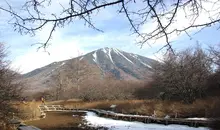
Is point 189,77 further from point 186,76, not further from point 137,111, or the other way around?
point 137,111

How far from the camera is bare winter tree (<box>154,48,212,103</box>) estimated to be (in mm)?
32719

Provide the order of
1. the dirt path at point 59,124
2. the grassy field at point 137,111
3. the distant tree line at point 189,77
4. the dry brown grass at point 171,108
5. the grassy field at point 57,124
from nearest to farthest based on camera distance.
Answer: the dirt path at point 59,124 → the grassy field at point 57,124 → the grassy field at point 137,111 → the dry brown grass at point 171,108 → the distant tree line at point 189,77

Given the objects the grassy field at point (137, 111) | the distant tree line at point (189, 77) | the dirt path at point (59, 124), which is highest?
the distant tree line at point (189, 77)

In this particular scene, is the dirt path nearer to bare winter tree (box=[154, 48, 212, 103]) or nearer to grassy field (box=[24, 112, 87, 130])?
grassy field (box=[24, 112, 87, 130])

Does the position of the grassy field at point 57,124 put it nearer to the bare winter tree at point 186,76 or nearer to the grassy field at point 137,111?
the grassy field at point 137,111

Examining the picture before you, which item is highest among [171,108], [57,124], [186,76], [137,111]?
[186,76]

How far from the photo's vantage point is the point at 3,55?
22.9 meters

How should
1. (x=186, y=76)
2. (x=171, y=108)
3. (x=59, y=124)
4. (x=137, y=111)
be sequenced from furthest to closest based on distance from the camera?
(x=186, y=76)
(x=137, y=111)
(x=171, y=108)
(x=59, y=124)

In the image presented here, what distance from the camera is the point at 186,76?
109 feet

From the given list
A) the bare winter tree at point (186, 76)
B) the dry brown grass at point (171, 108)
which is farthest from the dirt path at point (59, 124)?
the bare winter tree at point (186, 76)

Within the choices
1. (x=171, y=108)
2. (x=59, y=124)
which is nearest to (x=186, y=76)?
(x=171, y=108)

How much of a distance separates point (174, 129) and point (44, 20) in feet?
59.8

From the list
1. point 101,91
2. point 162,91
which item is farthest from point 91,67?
point 162,91

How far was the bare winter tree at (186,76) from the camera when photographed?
3272 centimetres
